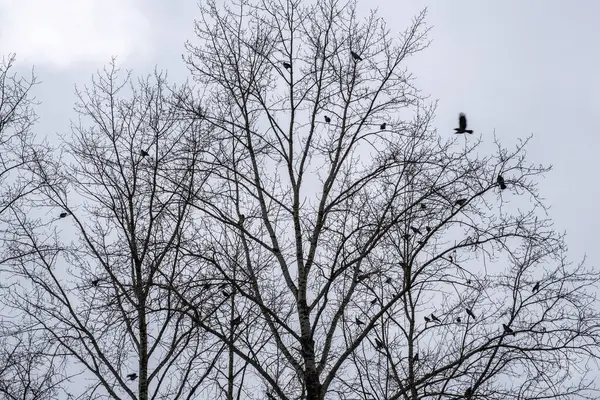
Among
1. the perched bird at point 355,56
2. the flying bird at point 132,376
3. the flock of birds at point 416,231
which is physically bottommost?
the flying bird at point 132,376

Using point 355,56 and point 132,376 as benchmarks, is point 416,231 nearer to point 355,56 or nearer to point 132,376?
point 355,56

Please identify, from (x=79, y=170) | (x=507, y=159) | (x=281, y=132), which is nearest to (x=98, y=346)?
(x=79, y=170)

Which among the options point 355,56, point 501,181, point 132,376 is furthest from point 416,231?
point 132,376

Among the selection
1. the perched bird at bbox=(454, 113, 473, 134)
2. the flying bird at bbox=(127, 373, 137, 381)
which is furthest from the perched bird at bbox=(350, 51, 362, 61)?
the flying bird at bbox=(127, 373, 137, 381)

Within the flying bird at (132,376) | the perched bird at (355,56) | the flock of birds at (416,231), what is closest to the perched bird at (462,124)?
the flock of birds at (416,231)

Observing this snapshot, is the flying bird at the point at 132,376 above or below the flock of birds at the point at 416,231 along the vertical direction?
below

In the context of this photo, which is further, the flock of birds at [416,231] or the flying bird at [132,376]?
the flying bird at [132,376]

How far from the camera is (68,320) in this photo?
920 cm

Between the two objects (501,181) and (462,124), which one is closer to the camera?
(501,181)

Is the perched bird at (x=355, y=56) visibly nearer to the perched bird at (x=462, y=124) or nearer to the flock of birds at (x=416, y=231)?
the flock of birds at (x=416, y=231)

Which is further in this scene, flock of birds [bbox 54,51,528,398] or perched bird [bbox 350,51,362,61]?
perched bird [bbox 350,51,362,61]

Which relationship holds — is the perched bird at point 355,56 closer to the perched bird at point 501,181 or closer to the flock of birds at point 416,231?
the flock of birds at point 416,231

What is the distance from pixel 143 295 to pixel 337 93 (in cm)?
Result: 388

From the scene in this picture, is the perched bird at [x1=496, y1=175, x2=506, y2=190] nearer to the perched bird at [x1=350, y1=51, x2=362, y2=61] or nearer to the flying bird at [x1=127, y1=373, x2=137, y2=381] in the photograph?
the perched bird at [x1=350, y1=51, x2=362, y2=61]
